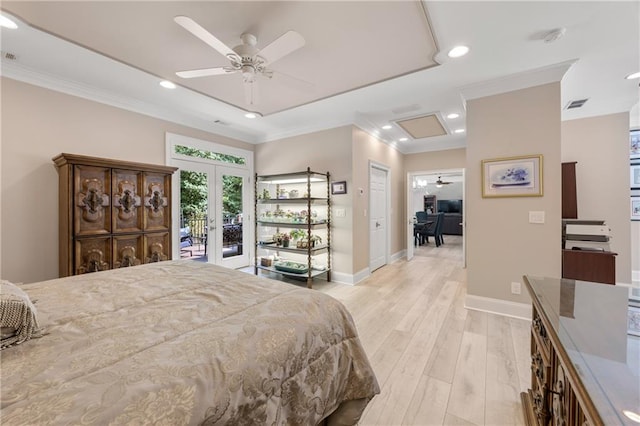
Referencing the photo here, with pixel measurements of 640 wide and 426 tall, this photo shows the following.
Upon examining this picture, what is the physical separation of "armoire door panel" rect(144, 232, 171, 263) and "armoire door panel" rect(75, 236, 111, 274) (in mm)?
378

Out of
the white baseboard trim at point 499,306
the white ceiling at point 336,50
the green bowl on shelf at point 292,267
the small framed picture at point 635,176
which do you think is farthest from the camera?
the green bowl on shelf at point 292,267

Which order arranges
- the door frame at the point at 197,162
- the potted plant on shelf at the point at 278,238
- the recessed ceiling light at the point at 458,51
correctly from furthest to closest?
the potted plant on shelf at the point at 278,238
the door frame at the point at 197,162
the recessed ceiling light at the point at 458,51

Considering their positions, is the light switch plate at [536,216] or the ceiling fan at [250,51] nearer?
the ceiling fan at [250,51]

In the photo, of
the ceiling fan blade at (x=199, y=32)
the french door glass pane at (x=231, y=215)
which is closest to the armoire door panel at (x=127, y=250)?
the french door glass pane at (x=231, y=215)

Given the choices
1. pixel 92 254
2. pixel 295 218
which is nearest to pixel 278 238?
pixel 295 218

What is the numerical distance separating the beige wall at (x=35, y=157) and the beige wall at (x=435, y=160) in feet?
18.9

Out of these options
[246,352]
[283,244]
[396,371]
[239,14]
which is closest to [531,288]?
[396,371]

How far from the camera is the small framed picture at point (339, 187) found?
13.7ft

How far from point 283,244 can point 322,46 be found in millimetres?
3093

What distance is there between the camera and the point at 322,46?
89.2 inches

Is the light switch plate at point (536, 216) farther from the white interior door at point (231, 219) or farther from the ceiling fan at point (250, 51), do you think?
the white interior door at point (231, 219)

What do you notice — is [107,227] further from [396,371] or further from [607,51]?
[607,51]

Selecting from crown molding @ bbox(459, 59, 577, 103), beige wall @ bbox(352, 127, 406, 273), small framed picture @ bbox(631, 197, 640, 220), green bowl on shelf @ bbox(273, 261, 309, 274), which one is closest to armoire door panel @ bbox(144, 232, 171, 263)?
green bowl on shelf @ bbox(273, 261, 309, 274)

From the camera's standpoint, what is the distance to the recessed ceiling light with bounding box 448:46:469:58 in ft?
7.54
